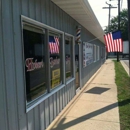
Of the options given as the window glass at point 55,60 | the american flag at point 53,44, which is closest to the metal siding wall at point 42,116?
the window glass at point 55,60

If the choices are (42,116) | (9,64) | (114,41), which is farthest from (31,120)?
(114,41)

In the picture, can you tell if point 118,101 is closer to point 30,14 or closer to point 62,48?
point 62,48

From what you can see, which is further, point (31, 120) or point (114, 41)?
point (114, 41)

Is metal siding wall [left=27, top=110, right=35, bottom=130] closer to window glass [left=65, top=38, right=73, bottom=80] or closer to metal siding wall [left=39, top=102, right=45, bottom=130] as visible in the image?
metal siding wall [left=39, top=102, right=45, bottom=130]

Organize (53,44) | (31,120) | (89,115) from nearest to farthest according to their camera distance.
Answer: (31,120) → (53,44) → (89,115)

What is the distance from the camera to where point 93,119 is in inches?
172

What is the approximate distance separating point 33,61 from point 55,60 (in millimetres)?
1289

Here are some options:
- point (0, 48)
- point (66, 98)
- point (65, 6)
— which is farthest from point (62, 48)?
point (0, 48)

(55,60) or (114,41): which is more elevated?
(114,41)

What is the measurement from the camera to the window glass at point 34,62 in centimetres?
319

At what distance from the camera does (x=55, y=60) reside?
4668 millimetres

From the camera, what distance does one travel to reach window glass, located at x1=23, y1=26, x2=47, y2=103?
3194mm

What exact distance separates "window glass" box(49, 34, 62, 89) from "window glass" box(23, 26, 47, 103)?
0.44 m

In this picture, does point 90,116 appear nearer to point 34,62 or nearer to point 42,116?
point 42,116
